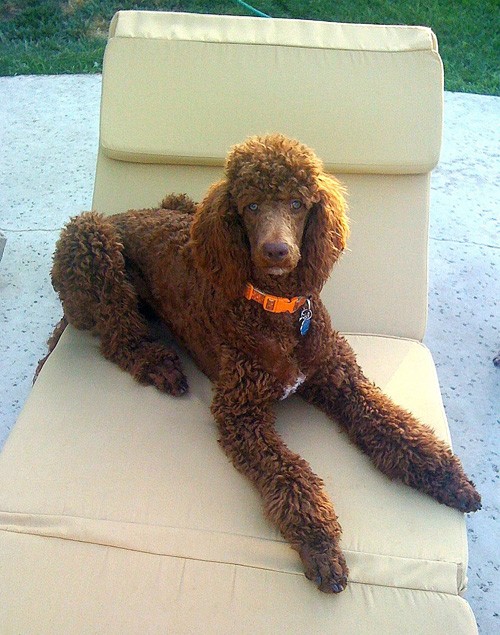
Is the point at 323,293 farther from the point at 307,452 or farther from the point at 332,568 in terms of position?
the point at 332,568

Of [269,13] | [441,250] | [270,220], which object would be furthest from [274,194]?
[269,13]

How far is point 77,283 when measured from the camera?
206cm

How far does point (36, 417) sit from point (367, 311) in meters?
1.14

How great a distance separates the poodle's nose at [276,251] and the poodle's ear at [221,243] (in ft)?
0.55

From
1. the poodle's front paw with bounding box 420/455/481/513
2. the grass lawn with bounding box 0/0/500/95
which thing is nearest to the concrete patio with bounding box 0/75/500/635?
the grass lawn with bounding box 0/0/500/95

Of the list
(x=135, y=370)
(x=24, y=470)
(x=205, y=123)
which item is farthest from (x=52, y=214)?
(x=24, y=470)

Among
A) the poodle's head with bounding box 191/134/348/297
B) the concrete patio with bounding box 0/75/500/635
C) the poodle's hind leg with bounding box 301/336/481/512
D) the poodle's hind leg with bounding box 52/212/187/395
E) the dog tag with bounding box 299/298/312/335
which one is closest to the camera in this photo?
the poodle's head with bounding box 191/134/348/297

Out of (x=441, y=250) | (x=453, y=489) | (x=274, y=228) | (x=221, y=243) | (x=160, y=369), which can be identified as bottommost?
(x=441, y=250)

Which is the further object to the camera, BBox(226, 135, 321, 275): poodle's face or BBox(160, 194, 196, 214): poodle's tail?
BBox(160, 194, 196, 214): poodle's tail

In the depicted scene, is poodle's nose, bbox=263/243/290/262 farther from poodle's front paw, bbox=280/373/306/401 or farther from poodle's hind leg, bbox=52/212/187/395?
poodle's hind leg, bbox=52/212/187/395

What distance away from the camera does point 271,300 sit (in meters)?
1.67

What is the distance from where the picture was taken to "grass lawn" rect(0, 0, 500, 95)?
4.60 metres

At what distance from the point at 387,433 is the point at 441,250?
1796mm

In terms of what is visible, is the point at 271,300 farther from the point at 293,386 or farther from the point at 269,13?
the point at 269,13
